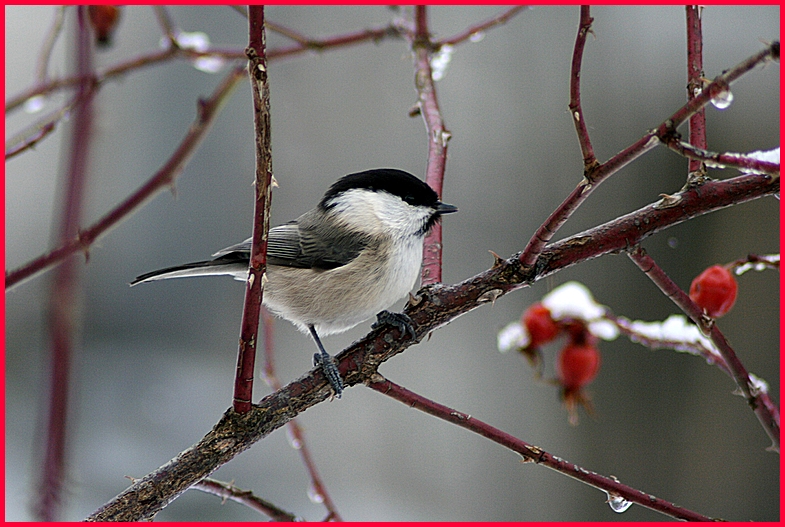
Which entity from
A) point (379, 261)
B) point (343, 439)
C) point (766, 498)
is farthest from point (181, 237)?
point (766, 498)

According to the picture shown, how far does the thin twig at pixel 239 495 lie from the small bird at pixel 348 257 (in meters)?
0.36

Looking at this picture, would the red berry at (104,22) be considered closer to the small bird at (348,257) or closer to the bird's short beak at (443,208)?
the small bird at (348,257)

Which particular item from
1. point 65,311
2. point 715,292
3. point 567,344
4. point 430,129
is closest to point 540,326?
point 567,344

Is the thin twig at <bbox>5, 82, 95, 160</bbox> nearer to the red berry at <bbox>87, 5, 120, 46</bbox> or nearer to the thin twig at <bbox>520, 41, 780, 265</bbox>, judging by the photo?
the red berry at <bbox>87, 5, 120, 46</bbox>

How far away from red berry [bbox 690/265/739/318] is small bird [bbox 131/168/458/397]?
1.44 ft

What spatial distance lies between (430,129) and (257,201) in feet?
1.79

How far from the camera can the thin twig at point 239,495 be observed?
741mm

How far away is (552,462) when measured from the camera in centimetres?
70

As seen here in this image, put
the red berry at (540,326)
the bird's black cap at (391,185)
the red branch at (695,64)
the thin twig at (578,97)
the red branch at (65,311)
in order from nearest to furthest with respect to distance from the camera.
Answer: the red branch at (65,311) → the thin twig at (578,97) → the red branch at (695,64) → the red berry at (540,326) → the bird's black cap at (391,185)

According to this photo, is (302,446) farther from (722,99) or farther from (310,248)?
(722,99)

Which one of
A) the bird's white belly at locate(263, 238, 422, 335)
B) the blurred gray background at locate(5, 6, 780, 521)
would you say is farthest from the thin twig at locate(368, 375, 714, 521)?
the blurred gray background at locate(5, 6, 780, 521)

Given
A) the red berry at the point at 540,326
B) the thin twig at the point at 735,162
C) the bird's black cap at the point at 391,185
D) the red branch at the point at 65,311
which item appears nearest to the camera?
the red branch at the point at 65,311

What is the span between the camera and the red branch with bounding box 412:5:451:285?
100 cm

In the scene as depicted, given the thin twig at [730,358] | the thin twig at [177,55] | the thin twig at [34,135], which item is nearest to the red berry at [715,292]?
the thin twig at [730,358]
